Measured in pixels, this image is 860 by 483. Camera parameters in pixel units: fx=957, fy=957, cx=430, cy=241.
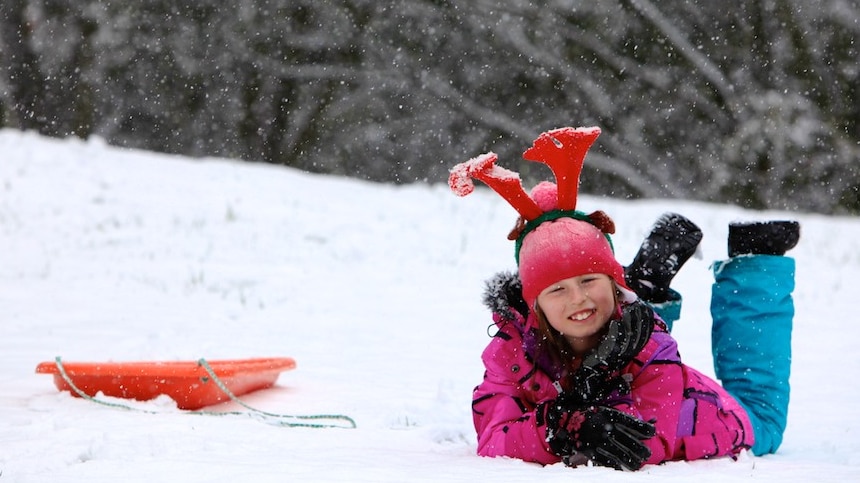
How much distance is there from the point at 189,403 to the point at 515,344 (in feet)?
4.88

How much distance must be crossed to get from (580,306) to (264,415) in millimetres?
1352

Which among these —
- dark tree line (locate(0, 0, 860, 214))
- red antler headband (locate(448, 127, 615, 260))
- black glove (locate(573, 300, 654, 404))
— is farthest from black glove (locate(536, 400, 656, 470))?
dark tree line (locate(0, 0, 860, 214))

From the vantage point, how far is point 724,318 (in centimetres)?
368

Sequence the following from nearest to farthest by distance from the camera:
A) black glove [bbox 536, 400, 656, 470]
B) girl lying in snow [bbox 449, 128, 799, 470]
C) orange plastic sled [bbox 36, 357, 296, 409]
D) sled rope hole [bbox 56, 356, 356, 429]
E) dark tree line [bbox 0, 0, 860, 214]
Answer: black glove [bbox 536, 400, 656, 470], girl lying in snow [bbox 449, 128, 799, 470], sled rope hole [bbox 56, 356, 356, 429], orange plastic sled [bbox 36, 357, 296, 409], dark tree line [bbox 0, 0, 860, 214]

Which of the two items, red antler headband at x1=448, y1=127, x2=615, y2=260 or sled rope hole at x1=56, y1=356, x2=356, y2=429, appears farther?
sled rope hole at x1=56, y1=356, x2=356, y2=429

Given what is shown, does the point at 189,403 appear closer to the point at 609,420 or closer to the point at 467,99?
the point at 609,420

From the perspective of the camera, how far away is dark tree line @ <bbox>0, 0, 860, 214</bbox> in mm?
16938

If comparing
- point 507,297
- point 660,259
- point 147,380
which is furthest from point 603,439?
point 147,380

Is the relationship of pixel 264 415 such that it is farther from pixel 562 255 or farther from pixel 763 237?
pixel 763 237

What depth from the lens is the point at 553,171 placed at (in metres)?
2.74

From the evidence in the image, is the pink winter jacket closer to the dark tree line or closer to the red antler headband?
the red antler headband

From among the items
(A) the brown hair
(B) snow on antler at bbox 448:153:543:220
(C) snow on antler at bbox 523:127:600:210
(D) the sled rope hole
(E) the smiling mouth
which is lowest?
(D) the sled rope hole

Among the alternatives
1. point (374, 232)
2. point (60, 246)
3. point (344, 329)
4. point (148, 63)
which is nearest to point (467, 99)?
point (148, 63)

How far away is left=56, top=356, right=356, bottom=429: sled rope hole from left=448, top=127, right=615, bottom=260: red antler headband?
1.06m
